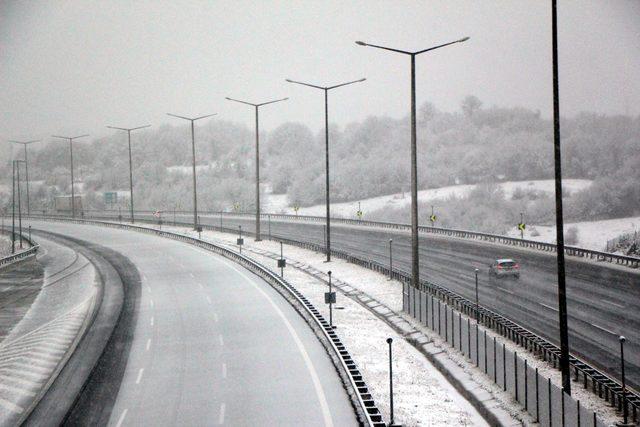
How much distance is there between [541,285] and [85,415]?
93.5 feet

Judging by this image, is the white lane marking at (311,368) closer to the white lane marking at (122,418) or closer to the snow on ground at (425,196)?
the white lane marking at (122,418)

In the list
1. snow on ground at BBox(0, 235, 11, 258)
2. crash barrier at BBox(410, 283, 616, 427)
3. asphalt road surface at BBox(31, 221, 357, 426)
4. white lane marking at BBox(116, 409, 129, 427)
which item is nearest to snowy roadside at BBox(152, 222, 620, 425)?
crash barrier at BBox(410, 283, 616, 427)

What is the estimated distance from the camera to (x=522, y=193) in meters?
103

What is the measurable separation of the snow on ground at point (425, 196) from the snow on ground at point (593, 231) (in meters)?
19.1

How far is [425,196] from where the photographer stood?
376 feet

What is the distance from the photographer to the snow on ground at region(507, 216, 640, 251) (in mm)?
69062

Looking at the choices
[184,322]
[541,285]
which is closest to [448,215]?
[541,285]

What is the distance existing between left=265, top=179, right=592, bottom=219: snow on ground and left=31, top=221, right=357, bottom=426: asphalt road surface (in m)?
67.8

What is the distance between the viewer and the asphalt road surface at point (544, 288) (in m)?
27.1

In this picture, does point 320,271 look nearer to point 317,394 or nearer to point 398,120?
point 317,394

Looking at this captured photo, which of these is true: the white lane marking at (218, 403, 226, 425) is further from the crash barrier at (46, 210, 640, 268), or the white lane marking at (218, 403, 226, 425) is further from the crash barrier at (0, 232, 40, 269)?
the crash barrier at (0, 232, 40, 269)

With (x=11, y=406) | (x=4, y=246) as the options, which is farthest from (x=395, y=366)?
(x=4, y=246)

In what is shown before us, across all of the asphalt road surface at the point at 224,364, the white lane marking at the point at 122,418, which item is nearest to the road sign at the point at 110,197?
the asphalt road surface at the point at 224,364

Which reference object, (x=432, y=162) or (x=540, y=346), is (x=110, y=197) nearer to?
(x=432, y=162)
